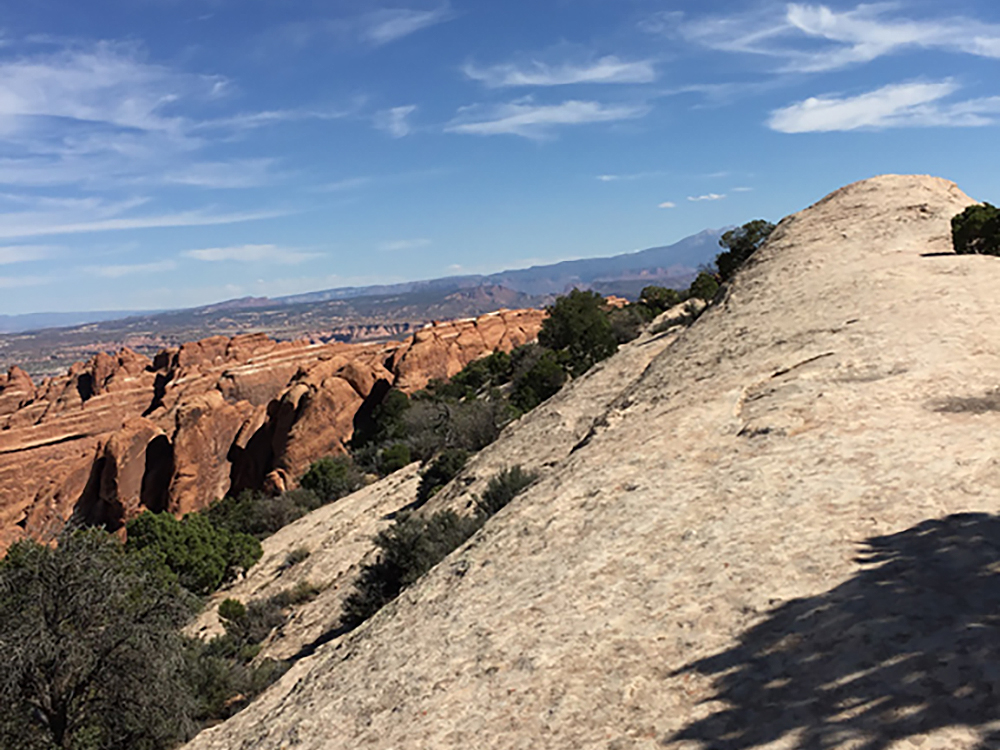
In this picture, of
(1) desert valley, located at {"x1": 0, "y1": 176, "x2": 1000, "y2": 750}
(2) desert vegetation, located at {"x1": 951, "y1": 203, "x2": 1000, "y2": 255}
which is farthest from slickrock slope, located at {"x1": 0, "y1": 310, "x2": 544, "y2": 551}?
(2) desert vegetation, located at {"x1": 951, "y1": 203, "x2": 1000, "y2": 255}

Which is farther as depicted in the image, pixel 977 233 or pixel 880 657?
pixel 977 233

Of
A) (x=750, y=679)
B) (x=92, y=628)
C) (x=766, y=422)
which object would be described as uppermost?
(x=766, y=422)

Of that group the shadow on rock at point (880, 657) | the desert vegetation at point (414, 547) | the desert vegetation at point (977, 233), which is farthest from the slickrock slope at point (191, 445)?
the shadow on rock at point (880, 657)

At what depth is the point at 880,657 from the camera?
16.7 feet

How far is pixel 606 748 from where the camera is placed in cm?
533

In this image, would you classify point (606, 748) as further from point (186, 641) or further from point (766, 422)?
point (186, 641)

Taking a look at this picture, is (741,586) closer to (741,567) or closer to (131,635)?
(741,567)

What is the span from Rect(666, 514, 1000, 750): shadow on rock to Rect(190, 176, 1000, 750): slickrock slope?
0.02m

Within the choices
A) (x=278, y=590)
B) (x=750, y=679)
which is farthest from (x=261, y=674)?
(x=750, y=679)

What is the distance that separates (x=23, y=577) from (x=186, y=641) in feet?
17.7

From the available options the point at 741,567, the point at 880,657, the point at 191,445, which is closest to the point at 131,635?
the point at 741,567

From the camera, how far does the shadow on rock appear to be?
4.50 metres

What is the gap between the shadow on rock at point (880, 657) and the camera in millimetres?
4504

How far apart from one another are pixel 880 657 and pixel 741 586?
1605 mm
